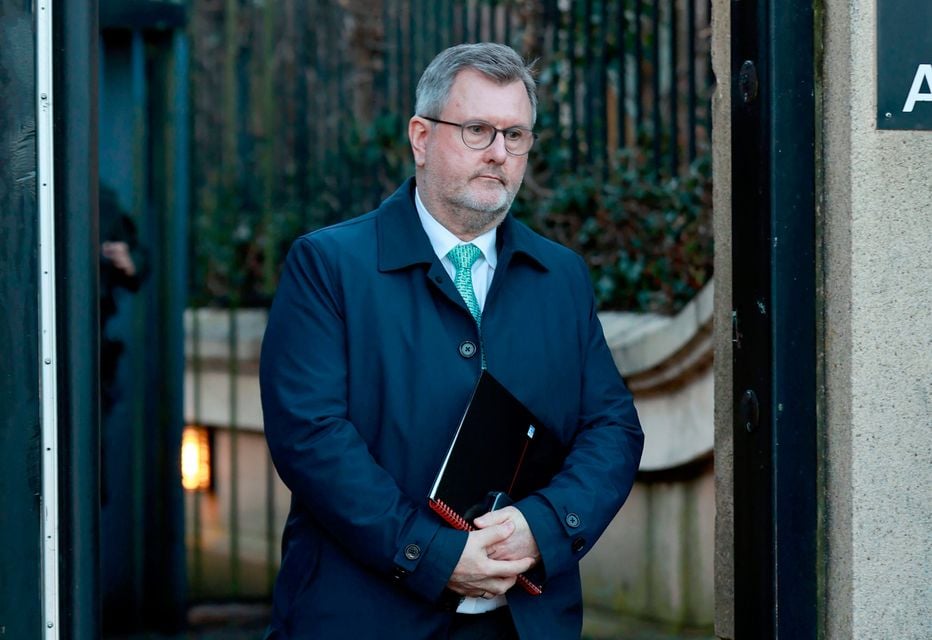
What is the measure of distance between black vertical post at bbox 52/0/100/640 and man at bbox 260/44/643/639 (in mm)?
358

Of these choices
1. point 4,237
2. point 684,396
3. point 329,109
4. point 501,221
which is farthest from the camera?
point 329,109

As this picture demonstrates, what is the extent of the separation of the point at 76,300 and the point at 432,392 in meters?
0.70

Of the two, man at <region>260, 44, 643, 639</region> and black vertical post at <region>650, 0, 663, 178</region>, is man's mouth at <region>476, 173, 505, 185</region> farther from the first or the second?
black vertical post at <region>650, 0, 663, 178</region>

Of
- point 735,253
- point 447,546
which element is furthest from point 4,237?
point 735,253

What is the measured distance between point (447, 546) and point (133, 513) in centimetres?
369

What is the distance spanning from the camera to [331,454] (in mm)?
2686

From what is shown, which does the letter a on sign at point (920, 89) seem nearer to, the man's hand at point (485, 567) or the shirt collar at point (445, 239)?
the shirt collar at point (445, 239)

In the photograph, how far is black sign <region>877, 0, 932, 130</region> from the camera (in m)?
2.85

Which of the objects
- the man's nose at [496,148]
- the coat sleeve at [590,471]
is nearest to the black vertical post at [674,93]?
the coat sleeve at [590,471]

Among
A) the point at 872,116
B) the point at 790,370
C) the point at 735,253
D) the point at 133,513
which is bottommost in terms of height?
the point at 133,513

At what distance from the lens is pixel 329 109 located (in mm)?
7676

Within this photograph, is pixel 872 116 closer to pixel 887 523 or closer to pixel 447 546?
pixel 887 523

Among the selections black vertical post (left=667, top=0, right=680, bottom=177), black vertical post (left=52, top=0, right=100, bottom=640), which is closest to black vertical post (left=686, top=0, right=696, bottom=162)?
black vertical post (left=667, top=0, right=680, bottom=177)

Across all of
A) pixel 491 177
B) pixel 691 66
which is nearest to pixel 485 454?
pixel 491 177
